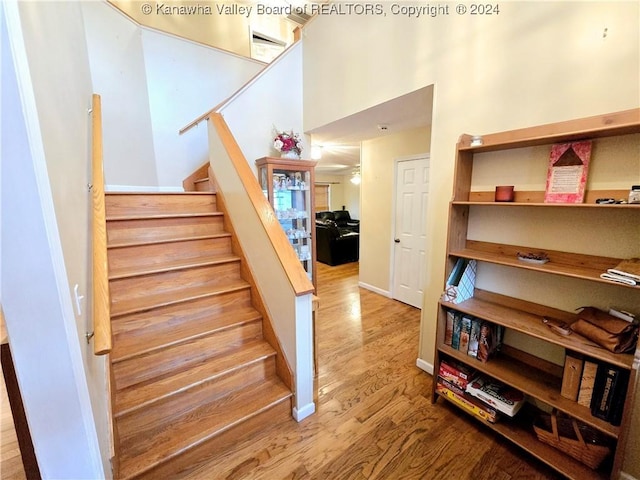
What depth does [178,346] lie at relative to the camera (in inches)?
68.9

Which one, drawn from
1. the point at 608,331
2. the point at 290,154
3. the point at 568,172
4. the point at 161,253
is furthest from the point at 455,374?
the point at 290,154

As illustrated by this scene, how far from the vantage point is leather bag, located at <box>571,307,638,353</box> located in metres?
1.22

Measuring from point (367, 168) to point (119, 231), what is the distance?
314 centimetres

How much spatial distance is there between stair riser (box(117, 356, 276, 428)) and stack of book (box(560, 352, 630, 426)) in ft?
5.62

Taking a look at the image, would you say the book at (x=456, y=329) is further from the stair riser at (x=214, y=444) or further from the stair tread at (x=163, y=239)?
the stair tread at (x=163, y=239)

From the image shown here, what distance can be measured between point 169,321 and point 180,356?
0.26 metres

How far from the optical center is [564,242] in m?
1.51

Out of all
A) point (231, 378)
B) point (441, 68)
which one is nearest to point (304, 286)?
point (231, 378)

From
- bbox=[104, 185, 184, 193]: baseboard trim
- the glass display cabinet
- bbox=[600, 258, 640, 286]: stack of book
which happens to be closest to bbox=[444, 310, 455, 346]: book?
bbox=[600, 258, 640, 286]: stack of book

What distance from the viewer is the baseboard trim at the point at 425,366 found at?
2.26 metres

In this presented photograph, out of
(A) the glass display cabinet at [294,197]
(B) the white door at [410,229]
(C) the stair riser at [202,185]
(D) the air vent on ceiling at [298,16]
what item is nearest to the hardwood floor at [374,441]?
(B) the white door at [410,229]

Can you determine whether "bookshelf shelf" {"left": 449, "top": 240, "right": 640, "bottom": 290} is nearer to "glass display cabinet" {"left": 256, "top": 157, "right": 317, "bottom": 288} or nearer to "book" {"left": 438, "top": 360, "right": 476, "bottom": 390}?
"book" {"left": 438, "top": 360, "right": 476, "bottom": 390}

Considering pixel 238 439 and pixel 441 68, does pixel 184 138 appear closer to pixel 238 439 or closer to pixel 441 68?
pixel 441 68

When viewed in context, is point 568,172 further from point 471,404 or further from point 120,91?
point 120,91
